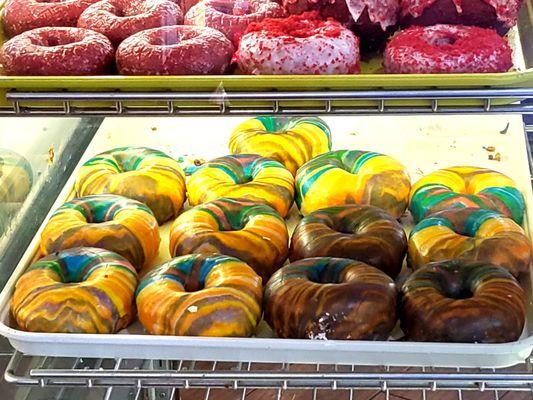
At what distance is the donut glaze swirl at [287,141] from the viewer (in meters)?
1.27

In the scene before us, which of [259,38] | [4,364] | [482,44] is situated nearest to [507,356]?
[482,44]

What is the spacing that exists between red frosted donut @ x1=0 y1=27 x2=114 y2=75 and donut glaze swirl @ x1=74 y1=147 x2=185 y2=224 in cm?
30

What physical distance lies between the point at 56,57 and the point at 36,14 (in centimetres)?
13

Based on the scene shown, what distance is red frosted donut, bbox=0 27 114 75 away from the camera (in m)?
0.87

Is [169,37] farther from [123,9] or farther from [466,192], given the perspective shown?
[466,192]

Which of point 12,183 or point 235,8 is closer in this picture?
point 235,8

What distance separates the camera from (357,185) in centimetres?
115

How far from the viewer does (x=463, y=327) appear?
889mm

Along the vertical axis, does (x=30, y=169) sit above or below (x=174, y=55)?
below

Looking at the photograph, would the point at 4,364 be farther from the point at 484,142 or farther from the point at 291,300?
the point at 484,142

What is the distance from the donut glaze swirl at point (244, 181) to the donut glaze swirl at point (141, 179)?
0.03 metres

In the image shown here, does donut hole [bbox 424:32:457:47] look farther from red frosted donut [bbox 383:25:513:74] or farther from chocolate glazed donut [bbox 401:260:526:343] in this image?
chocolate glazed donut [bbox 401:260:526:343]

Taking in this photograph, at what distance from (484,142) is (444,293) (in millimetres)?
469

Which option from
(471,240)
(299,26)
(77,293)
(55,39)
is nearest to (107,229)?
(77,293)
